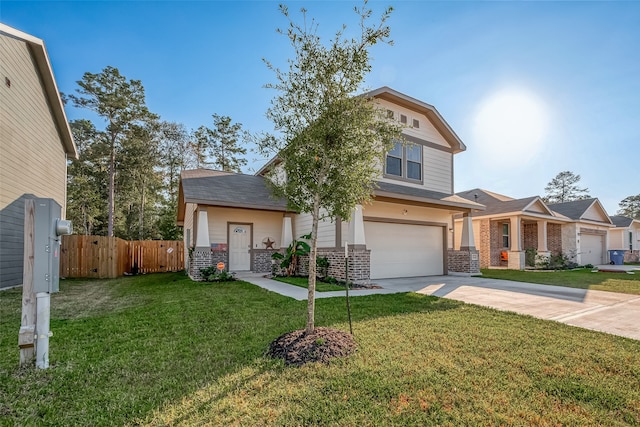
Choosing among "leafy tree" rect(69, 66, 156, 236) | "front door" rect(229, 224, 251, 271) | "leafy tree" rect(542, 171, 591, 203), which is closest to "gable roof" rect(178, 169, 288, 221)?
"front door" rect(229, 224, 251, 271)

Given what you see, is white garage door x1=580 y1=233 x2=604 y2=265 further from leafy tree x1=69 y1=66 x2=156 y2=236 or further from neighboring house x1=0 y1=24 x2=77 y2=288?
leafy tree x1=69 y1=66 x2=156 y2=236

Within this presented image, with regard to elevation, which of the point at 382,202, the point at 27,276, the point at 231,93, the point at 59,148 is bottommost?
the point at 27,276

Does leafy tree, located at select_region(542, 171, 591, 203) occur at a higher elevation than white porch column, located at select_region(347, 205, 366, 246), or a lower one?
higher

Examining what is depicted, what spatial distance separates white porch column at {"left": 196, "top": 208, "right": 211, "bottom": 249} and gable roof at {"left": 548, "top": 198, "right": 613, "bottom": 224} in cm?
2221

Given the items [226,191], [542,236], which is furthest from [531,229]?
[226,191]

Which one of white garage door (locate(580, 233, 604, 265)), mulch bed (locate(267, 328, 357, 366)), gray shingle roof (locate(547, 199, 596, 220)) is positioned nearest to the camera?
mulch bed (locate(267, 328, 357, 366))

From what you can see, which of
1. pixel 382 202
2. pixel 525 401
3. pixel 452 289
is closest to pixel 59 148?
pixel 382 202

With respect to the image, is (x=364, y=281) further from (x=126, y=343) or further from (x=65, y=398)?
(x=65, y=398)

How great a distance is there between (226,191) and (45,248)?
30.0 ft

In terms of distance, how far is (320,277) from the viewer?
10.8 m

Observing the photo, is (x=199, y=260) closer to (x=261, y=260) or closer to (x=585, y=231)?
(x=261, y=260)

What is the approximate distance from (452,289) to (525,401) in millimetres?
6581

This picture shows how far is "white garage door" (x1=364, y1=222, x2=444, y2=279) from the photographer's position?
1134cm

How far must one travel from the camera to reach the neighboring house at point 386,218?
11.1 meters
